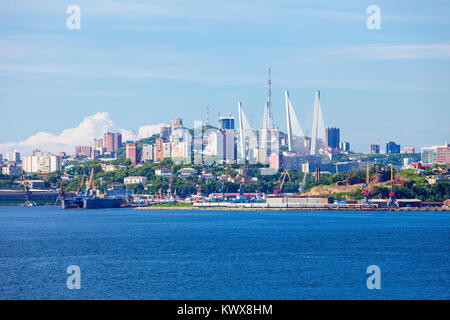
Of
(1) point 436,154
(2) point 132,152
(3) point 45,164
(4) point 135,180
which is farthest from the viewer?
(3) point 45,164

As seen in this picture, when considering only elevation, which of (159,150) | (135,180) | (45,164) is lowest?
(135,180)

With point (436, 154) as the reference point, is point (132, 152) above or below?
above

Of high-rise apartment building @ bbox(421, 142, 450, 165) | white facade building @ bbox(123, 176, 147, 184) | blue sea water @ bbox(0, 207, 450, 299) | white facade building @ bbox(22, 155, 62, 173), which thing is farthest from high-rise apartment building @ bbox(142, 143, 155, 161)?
blue sea water @ bbox(0, 207, 450, 299)

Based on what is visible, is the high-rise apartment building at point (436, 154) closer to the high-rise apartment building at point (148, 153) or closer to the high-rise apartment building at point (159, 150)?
the high-rise apartment building at point (159, 150)

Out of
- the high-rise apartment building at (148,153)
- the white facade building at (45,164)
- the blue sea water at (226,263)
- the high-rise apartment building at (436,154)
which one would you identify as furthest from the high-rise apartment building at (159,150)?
the blue sea water at (226,263)

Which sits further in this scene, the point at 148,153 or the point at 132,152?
the point at 148,153

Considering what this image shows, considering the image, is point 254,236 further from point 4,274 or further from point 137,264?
point 4,274

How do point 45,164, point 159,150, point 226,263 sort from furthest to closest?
1. point 45,164
2. point 159,150
3. point 226,263

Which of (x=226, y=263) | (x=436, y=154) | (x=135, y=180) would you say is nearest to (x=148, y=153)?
(x=135, y=180)

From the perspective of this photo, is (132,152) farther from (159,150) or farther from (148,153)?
(148,153)
